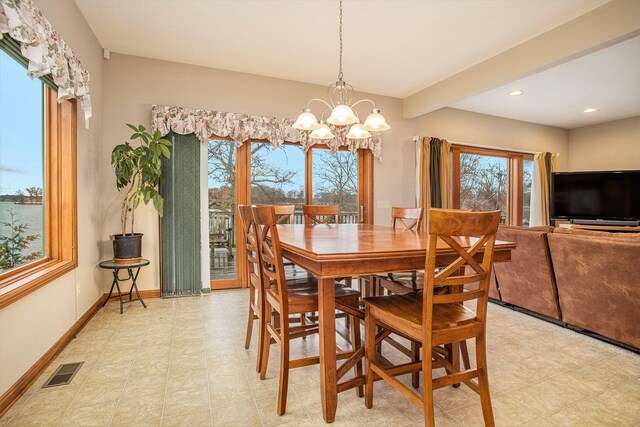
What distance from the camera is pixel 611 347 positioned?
2389 mm

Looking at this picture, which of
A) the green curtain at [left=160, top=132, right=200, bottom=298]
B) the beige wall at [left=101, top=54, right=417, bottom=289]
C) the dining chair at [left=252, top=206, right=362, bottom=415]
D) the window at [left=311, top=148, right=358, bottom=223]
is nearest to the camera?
the dining chair at [left=252, top=206, right=362, bottom=415]

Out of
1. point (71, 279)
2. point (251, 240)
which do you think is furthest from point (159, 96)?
point (251, 240)

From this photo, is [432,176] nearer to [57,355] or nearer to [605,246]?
[605,246]

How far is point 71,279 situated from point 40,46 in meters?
1.72

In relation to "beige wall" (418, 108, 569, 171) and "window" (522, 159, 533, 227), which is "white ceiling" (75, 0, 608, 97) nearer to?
"beige wall" (418, 108, 569, 171)

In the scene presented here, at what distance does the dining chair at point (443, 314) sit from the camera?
127cm

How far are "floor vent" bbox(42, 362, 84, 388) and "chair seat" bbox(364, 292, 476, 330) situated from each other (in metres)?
1.89

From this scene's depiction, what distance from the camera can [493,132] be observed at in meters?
5.82

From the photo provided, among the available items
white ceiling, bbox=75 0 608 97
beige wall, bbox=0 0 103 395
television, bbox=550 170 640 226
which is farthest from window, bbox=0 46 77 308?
television, bbox=550 170 640 226

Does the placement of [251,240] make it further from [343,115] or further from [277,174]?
[277,174]

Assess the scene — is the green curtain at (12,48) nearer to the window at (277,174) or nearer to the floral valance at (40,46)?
the floral valance at (40,46)

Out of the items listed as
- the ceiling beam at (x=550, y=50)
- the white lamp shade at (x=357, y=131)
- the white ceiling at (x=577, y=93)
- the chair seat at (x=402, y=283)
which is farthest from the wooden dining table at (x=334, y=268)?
the white ceiling at (x=577, y=93)

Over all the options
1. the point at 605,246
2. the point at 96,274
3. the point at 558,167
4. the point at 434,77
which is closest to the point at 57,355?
the point at 96,274

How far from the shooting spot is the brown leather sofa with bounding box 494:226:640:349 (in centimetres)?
223
